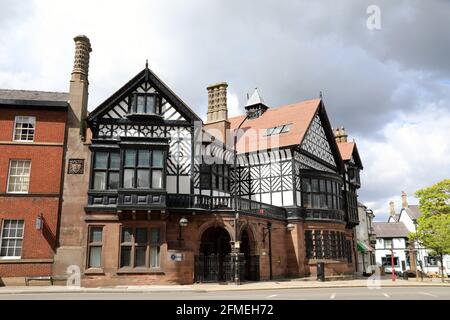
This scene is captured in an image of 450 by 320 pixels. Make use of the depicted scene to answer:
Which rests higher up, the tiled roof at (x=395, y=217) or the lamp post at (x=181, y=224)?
the tiled roof at (x=395, y=217)

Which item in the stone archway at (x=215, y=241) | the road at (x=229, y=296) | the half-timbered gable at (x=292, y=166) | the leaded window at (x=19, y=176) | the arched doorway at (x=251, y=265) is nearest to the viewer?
the road at (x=229, y=296)

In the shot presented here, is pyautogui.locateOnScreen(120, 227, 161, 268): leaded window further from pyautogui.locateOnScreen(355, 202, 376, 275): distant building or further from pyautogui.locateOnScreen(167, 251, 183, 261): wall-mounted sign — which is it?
pyautogui.locateOnScreen(355, 202, 376, 275): distant building

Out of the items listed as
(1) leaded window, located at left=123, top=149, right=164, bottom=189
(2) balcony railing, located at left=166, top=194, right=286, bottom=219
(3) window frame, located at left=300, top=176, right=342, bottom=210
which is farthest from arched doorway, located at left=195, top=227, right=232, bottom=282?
(3) window frame, located at left=300, top=176, right=342, bottom=210

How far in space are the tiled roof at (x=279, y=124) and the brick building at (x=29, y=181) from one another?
584 inches

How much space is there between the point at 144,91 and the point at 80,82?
3907 mm

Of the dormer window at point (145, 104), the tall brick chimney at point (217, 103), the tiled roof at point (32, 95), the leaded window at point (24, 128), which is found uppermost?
the tall brick chimney at point (217, 103)

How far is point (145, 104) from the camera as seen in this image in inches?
922

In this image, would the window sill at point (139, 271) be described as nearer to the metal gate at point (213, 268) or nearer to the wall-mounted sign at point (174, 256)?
the wall-mounted sign at point (174, 256)

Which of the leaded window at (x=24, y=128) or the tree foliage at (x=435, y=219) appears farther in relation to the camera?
the tree foliage at (x=435, y=219)

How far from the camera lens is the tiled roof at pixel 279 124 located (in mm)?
30125

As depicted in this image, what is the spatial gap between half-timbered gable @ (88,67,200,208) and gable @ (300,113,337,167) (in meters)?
10.7

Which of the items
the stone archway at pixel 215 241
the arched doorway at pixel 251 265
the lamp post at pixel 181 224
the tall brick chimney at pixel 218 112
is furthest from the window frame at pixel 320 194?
the lamp post at pixel 181 224

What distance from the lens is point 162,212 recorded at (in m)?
20.8
